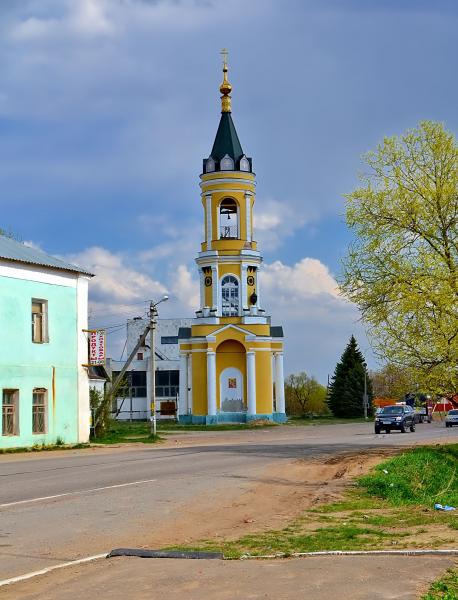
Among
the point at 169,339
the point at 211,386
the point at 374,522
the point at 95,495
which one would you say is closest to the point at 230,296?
the point at 211,386

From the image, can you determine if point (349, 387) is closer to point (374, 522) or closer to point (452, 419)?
point (452, 419)

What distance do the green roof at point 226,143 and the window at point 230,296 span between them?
9741 mm

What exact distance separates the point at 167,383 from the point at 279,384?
81.7 feet

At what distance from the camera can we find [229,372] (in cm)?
6838

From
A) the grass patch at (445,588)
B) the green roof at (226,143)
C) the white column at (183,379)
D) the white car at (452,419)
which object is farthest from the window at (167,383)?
the grass patch at (445,588)

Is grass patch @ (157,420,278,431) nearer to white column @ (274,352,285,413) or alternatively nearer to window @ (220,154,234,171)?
white column @ (274,352,285,413)

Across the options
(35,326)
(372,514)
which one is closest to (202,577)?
(372,514)

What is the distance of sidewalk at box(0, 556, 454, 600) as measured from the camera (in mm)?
7430

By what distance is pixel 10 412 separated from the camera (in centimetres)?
3353

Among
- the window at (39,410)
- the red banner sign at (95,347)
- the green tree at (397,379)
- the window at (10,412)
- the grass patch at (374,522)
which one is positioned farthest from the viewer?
the red banner sign at (95,347)

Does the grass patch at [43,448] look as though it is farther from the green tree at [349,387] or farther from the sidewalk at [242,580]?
the green tree at [349,387]

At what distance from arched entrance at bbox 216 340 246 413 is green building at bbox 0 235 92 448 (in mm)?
31033

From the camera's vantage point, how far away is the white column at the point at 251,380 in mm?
66562

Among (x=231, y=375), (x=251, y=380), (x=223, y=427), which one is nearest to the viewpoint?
(x=223, y=427)
